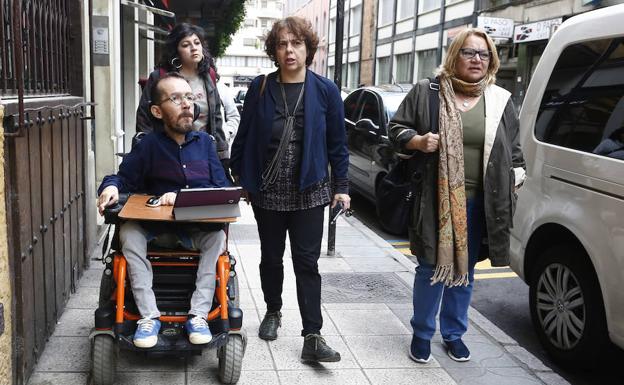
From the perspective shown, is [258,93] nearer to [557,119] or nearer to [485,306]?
[557,119]

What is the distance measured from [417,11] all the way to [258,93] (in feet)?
86.2

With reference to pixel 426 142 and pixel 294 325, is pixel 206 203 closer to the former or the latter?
pixel 426 142

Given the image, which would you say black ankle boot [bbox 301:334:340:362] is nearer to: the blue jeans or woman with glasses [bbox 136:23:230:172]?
the blue jeans

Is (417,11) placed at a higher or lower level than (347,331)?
higher

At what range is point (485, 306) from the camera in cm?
542

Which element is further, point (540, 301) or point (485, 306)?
point (485, 306)

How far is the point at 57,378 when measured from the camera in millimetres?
3273

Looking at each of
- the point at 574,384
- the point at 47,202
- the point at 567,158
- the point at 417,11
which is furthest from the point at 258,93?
the point at 417,11

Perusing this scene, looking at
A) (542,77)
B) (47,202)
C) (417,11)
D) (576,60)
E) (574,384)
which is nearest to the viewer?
(47,202)

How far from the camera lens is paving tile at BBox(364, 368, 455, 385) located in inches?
140

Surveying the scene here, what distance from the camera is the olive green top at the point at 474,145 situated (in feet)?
11.7

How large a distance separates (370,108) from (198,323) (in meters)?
6.30

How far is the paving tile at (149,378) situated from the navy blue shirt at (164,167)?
97cm

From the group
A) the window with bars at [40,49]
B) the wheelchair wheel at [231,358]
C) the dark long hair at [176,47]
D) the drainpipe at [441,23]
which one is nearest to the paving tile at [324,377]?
the wheelchair wheel at [231,358]
